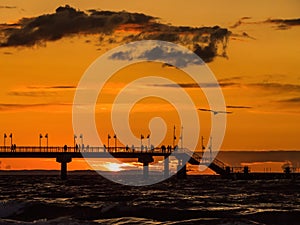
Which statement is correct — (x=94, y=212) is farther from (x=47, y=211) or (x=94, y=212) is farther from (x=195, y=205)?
(x=195, y=205)

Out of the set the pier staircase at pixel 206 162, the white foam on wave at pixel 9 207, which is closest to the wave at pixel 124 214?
the white foam on wave at pixel 9 207

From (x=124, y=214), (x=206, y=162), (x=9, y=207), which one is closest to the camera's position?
(x=124, y=214)

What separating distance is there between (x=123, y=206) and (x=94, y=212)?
2.61 m

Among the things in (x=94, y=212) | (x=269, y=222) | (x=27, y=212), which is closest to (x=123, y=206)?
(x=94, y=212)

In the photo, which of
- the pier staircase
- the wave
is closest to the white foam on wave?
the wave

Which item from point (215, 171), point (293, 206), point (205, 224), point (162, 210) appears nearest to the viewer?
point (205, 224)

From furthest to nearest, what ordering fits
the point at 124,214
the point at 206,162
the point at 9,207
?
1. the point at 206,162
2. the point at 9,207
3. the point at 124,214

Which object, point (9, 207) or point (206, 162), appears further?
point (206, 162)

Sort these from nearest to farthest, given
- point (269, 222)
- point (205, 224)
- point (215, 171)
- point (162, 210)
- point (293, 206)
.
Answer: point (205, 224) → point (269, 222) → point (162, 210) → point (293, 206) → point (215, 171)

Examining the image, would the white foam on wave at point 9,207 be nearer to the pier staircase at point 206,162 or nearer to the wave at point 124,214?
the wave at point 124,214

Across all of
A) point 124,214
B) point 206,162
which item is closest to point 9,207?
point 124,214

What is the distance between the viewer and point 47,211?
67.9 m

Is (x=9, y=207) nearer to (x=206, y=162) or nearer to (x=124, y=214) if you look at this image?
(x=124, y=214)

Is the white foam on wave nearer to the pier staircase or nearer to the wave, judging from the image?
Answer: the wave
